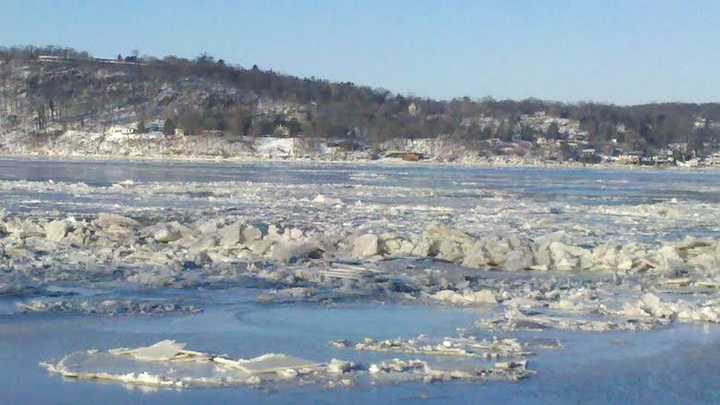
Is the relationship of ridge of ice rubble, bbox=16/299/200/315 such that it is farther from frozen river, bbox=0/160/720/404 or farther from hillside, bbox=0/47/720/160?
hillside, bbox=0/47/720/160

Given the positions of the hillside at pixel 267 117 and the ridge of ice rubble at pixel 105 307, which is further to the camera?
the hillside at pixel 267 117

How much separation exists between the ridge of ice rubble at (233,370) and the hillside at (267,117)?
323 feet

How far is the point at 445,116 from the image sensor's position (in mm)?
160625

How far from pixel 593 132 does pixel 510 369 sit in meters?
148

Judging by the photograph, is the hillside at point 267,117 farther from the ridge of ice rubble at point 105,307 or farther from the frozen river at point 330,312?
the ridge of ice rubble at point 105,307

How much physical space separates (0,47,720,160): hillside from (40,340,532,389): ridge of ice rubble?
98590 mm

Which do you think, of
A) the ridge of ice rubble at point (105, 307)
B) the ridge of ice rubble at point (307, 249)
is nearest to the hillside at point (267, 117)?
the ridge of ice rubble at point (307, 249)

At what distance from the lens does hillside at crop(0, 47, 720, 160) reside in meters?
120

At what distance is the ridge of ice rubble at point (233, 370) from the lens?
7.88 m

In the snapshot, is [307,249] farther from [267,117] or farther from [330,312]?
[267,117]

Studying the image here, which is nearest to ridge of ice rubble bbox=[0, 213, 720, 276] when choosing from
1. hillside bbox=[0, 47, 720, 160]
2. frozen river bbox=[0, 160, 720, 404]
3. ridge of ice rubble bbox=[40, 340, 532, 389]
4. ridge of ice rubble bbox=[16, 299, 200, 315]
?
frozen river bbox=[0, 160, 720, 404]

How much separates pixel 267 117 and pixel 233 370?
420 ft

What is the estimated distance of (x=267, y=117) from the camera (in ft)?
443

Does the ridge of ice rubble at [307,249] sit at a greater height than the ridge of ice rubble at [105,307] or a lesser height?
greater
